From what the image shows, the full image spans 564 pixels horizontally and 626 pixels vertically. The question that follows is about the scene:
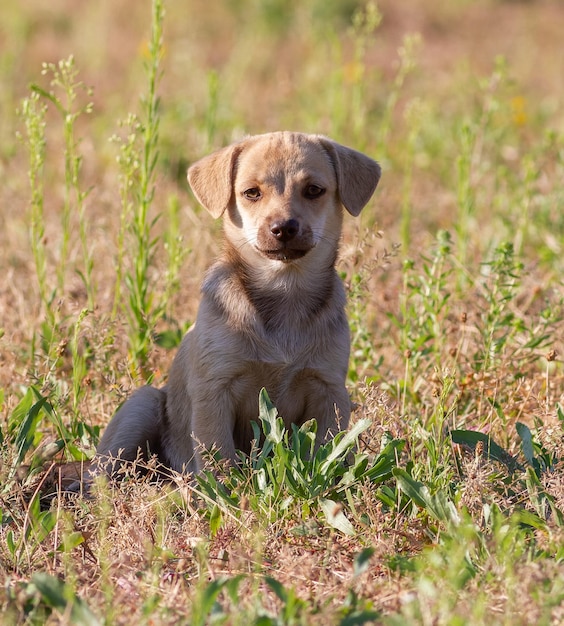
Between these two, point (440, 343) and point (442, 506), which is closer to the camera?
point (442, 506)

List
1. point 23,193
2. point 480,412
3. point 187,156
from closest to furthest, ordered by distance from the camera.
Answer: point 480,412, point 23,193, point 187,156

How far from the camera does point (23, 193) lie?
697 centimetres

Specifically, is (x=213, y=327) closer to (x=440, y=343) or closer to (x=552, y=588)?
(x=440, y=343)

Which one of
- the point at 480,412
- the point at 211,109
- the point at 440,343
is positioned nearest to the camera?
the point at 480,412

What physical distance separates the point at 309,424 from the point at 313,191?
3.78 ft

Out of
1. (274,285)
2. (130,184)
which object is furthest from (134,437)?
(130,184)

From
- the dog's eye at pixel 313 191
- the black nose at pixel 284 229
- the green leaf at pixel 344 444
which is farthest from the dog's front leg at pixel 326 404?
the dog's eye at pixel 313 191

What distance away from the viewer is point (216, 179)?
13.5 ft

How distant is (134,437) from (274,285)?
2.99ft

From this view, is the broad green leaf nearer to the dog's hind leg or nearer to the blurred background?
the blurred background

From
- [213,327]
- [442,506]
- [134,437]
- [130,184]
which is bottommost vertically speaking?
[134,437]

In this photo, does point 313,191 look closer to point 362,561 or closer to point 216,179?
point 216,179

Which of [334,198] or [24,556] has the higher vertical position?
[334,198]

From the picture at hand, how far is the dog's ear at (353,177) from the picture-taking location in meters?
4.15
